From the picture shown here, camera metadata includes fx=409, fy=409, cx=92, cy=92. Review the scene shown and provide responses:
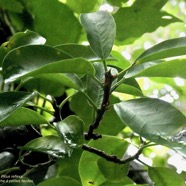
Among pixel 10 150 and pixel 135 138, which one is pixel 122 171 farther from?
pixel 135 138

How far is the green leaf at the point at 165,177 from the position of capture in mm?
564

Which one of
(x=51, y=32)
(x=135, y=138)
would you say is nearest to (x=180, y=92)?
(x=135, y=138)

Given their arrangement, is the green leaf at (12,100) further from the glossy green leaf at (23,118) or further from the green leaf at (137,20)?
the green leaf at (137,20)

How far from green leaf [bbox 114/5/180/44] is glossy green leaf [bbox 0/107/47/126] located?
14.4 inches

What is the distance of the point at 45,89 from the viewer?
72 centimetres

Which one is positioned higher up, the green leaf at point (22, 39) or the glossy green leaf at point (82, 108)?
the green leaf at point (22, 39)

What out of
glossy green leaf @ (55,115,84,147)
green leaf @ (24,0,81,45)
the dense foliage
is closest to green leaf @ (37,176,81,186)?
the dense foliage

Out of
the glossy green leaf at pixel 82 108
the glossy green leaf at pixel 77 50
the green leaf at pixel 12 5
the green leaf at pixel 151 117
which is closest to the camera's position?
the green leaf at pixel 151 117

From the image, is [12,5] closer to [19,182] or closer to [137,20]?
[137,20]

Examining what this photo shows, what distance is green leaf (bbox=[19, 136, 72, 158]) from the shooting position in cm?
50

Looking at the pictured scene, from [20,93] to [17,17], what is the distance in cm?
47

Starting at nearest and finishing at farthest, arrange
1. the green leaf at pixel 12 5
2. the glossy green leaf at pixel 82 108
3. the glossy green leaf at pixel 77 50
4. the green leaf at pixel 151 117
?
the green leaf at pixel 151 117, the glossy green leaf at pixel 77 50, the glossy green leaf at pixel 82 108, the green leaf at pixel 12 5

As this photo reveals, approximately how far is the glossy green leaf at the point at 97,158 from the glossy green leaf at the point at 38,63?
0.14 metres

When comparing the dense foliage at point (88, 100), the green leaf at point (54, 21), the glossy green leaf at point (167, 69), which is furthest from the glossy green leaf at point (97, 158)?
the green leaf at point (54, 21)
